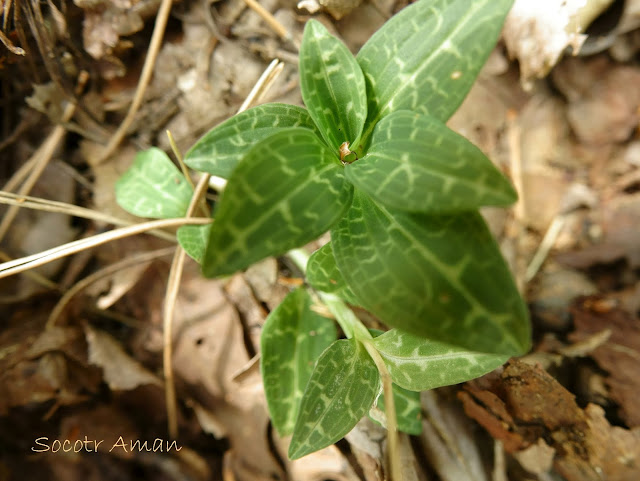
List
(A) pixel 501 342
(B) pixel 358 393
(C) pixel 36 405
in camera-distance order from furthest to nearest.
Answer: (C) pixel 36 405
(B) pixel 358 393
(A) pixel 501 342

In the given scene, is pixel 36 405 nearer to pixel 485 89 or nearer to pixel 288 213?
pixel 288 213

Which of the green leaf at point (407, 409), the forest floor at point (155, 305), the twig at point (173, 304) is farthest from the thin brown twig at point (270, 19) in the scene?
the green leaf at point (407, 409)

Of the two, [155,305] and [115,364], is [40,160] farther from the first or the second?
[115,364]

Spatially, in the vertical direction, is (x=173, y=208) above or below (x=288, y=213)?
below

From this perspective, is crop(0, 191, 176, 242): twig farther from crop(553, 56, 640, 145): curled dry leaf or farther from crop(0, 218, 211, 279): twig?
crop(553, 56, 640, 145): curled dry leaf

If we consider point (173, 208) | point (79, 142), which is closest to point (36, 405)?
point (173, 208)

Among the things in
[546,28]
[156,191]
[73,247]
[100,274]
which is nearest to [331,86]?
[156,191]
